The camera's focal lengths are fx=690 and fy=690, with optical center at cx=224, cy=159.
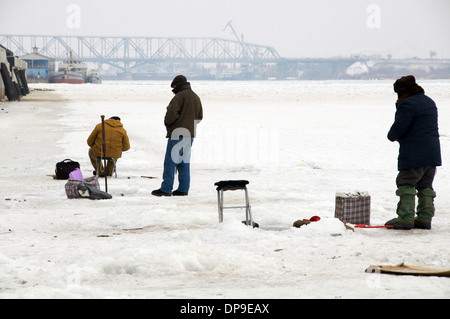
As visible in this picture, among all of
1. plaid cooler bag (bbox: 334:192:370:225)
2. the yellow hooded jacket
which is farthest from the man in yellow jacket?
plaid cooler bag (bbox: 334:192:370:225)

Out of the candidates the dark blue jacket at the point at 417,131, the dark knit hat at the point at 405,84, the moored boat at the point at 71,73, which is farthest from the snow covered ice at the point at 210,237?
the moored boat at the point at 71,73

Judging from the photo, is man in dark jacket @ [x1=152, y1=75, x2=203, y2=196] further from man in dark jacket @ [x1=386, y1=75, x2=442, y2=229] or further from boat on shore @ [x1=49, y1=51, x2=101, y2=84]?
boat on shore @ [x1=49, y1=51, x2=101, y2=84]

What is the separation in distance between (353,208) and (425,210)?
72cm

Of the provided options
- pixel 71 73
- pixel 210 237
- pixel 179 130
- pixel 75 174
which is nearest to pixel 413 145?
pixel 210 237

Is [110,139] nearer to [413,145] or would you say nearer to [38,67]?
[413,145]

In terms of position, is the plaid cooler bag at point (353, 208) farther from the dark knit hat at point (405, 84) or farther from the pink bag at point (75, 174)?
the pink bag at point (75, 174)

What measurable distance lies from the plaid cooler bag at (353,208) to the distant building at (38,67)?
127 meters

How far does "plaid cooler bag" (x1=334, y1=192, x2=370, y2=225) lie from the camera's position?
7.14 meters

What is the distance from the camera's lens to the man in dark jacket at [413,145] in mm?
6898

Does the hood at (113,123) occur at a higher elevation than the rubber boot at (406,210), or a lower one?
higher

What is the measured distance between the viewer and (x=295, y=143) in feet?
56.6

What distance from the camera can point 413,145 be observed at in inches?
273
